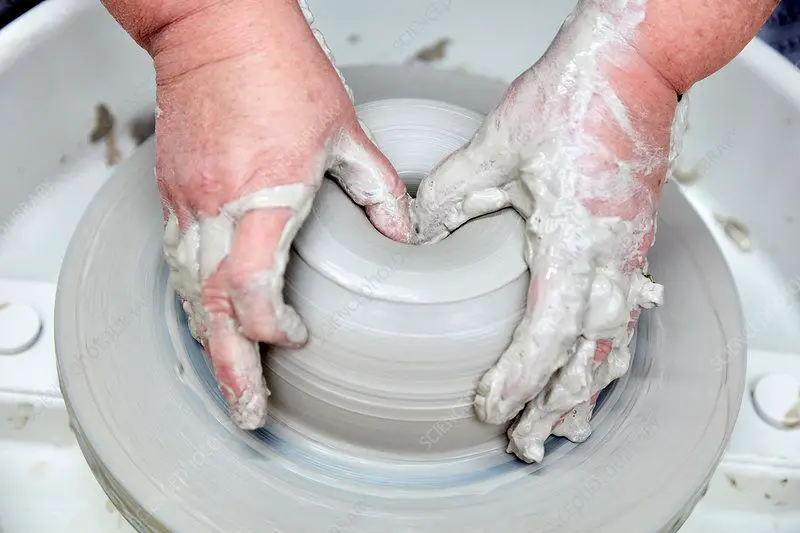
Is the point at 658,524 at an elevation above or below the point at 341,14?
below

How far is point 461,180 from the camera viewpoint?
37.4 inches

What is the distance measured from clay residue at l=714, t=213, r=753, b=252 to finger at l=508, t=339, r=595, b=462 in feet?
2.67

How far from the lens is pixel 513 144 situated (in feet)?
3.05

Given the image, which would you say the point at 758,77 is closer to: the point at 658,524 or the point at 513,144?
the point at 513,144

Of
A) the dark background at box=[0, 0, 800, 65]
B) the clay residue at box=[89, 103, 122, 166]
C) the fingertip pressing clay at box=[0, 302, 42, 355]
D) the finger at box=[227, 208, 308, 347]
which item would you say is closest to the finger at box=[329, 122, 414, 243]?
the finger at box=[227, 208, 308, 347]

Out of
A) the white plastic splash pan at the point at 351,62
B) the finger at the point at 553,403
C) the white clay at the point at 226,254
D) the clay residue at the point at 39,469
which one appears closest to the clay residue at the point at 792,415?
the white plastic splash pan at the point at 351,62

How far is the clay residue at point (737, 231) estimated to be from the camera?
155cm

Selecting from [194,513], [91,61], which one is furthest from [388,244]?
[91,61]

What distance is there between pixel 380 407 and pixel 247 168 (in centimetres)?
30

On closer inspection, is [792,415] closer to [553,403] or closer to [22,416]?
[553,403]

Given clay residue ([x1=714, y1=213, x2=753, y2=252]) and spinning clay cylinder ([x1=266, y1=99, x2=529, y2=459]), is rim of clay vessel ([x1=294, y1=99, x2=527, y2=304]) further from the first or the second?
clay residue ([x1=714, y1=213, x2=753, y2=252])

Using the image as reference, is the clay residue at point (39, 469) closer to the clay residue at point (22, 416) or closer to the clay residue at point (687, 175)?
the clay residue at point (22, 416)

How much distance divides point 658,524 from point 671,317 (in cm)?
31

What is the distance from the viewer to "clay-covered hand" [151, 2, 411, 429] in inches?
31.6
